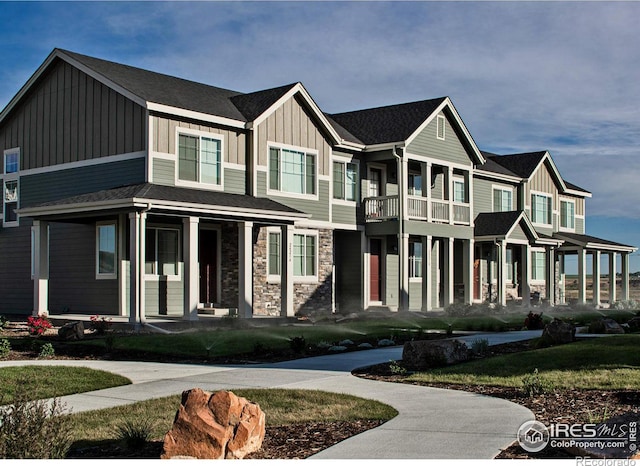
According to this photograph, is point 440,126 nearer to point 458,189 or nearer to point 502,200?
point 458,189

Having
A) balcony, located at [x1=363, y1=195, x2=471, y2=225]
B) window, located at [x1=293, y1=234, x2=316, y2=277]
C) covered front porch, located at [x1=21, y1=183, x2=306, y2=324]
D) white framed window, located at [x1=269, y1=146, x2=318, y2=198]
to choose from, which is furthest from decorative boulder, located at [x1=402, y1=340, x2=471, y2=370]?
balcony, located at [x1=363, y1=195, x2=471, y2=225]

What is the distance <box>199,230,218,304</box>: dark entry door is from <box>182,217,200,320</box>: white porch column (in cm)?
430

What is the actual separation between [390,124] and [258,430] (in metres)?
24.9

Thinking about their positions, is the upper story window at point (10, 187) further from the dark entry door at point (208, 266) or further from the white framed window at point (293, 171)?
the white framed window at point (293, 171)

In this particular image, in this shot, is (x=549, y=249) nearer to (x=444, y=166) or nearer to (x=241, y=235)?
(x=444, y=166)

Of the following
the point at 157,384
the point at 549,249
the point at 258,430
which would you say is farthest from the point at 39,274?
the point at 549,249

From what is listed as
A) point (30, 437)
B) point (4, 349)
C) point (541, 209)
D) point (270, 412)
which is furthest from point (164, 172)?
point (541, 209)

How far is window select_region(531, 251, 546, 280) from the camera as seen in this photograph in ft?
134

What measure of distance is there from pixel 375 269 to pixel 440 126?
6.42 meters

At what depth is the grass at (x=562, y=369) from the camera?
11.6 m

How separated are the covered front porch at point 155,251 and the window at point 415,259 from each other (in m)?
9.44

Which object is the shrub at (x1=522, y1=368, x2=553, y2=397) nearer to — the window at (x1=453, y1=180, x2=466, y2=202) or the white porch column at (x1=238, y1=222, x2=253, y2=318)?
the white porch column at (x1=238, y1=222, x2=253, y2=318)

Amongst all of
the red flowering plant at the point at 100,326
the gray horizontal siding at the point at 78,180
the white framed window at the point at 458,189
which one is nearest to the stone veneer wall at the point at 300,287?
the gray horizontal siding at the point at 78,180

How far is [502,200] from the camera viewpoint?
39.0 meters
